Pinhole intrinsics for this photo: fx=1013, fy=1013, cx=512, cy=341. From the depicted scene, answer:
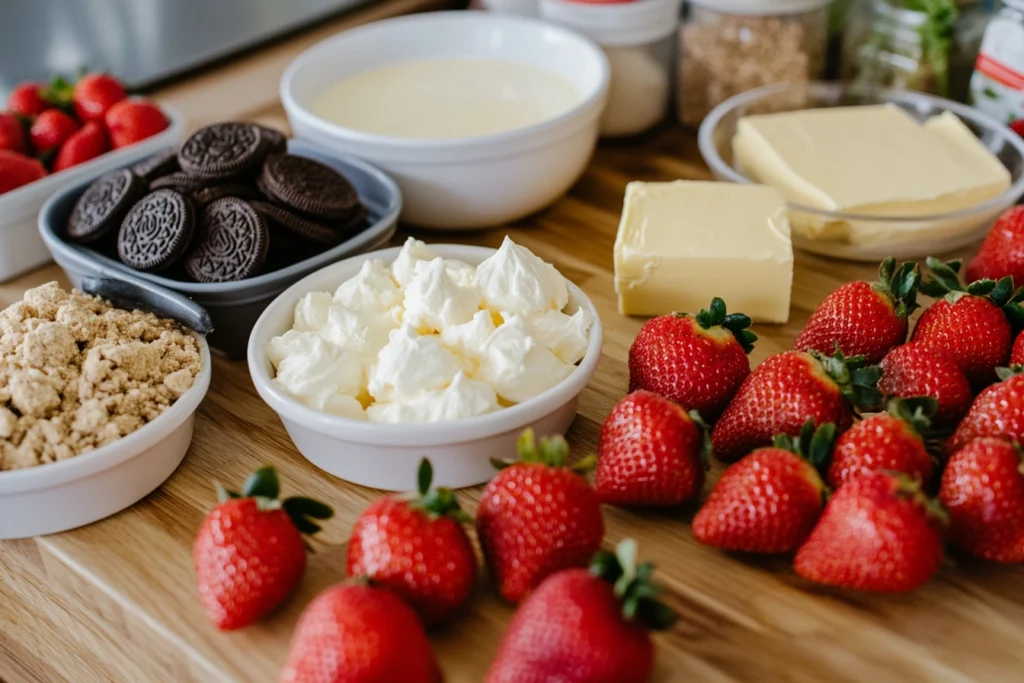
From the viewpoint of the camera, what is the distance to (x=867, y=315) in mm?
1187

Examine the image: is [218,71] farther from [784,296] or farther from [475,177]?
[784,296]

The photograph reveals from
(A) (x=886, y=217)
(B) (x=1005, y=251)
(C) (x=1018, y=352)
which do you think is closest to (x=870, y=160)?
(A) (x=886, y=217)

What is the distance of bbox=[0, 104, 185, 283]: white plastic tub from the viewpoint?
1466mm

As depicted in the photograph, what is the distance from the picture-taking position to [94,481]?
108 cm

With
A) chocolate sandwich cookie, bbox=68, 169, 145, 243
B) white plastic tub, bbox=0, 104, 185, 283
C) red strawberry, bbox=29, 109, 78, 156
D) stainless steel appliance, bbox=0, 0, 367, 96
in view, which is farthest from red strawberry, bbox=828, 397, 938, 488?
stainless steel appliance, bbox=0, 0, 367, 96

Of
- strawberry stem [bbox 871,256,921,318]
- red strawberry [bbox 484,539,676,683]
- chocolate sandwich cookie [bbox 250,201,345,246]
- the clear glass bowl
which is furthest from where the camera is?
the clear glass bowl

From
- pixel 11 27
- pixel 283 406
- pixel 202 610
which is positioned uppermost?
pixel 11 27

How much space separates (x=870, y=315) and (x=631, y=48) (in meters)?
0.82

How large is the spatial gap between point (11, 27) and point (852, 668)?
168 cm

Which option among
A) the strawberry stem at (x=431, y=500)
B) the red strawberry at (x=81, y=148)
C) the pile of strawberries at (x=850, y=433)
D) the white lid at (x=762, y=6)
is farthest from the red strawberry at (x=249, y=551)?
the white lid at (x=762, y=6)

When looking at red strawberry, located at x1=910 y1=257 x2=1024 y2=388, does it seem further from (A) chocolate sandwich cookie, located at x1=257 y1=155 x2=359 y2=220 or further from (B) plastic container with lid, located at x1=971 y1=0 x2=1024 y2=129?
(A) chocolate sandwich cookie, located at x1=257 y1=155 x2=359 y2=220

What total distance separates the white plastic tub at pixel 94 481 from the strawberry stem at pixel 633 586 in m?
0.53

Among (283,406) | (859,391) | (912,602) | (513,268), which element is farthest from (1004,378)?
(283,406)

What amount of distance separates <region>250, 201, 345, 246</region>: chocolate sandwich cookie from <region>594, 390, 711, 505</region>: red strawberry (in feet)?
1.67
